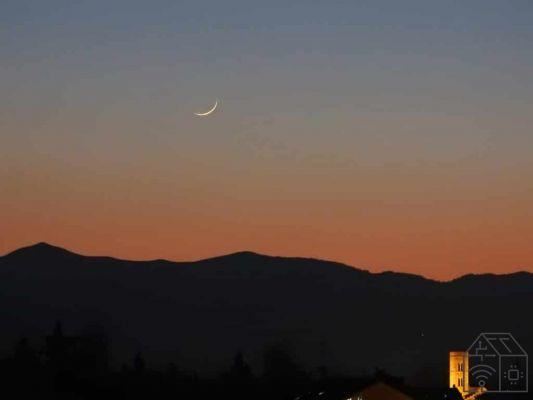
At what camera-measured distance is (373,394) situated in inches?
3684

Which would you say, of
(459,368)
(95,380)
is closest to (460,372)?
(459,368)

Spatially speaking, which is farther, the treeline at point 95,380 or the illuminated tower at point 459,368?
the illuminated tower at point 459,368

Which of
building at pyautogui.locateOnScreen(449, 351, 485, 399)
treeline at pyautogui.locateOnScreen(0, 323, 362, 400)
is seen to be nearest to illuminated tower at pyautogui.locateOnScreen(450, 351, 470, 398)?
building at pyautogui.locateOnScreen(449, 351, 485, 399)

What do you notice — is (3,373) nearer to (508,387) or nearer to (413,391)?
(413,391)

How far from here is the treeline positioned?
295ft

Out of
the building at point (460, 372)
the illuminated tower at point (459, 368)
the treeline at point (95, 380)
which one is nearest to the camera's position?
the treeline at point (95, 380)

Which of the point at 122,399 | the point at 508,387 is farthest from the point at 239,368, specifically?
the point at 122,399

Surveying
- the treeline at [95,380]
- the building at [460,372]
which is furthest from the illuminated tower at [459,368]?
the treeline at [95,380]

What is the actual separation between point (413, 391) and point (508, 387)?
301 feet

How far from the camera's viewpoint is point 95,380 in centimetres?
12138

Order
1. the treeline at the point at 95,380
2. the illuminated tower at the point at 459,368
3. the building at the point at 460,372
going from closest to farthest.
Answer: the treeline at the point at 95,380 → the building at the point at 460,372 → the illuminated tower at the point at 459,368

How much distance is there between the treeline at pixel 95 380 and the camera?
8994cm

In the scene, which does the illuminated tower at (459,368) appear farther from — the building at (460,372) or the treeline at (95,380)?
the treeline at (95,380)

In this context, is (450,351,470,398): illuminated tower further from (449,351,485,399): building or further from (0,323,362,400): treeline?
(0,323,362,400): treeline
